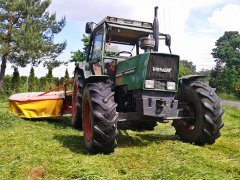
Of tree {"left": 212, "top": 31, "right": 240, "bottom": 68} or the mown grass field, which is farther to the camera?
tree {"left": 212, "top": 31, "right": 240, "bottom": 68}

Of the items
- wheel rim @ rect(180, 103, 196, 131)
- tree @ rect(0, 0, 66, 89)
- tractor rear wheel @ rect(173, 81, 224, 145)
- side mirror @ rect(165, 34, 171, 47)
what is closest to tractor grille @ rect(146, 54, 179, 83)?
tractor rear wheel @ rect(173, 81, 224, 145)

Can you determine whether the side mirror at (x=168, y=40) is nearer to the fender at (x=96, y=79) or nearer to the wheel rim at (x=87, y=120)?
the fender at (x=96, y=79)

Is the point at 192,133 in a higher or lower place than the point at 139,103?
lower

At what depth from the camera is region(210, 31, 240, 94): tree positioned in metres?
47.7

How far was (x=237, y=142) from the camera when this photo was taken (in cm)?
675

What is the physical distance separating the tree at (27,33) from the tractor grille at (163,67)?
68.3 ft

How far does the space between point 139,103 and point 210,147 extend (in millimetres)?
1430

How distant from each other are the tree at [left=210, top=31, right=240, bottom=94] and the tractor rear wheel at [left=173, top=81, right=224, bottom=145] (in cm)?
3911

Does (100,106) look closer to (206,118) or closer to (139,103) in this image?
(139,103)

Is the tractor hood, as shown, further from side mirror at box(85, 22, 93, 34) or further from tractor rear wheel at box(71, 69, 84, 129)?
tractor rear wheel at box(71, 69, 84, 129)

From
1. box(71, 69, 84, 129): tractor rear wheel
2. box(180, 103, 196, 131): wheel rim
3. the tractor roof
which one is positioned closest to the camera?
box(180, 103, 196, 131): wheel rim

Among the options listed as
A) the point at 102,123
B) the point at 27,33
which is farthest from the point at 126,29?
the point at 27,33

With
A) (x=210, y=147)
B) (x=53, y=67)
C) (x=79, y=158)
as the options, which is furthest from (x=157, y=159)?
(x=53, y=67)

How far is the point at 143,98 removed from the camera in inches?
225
